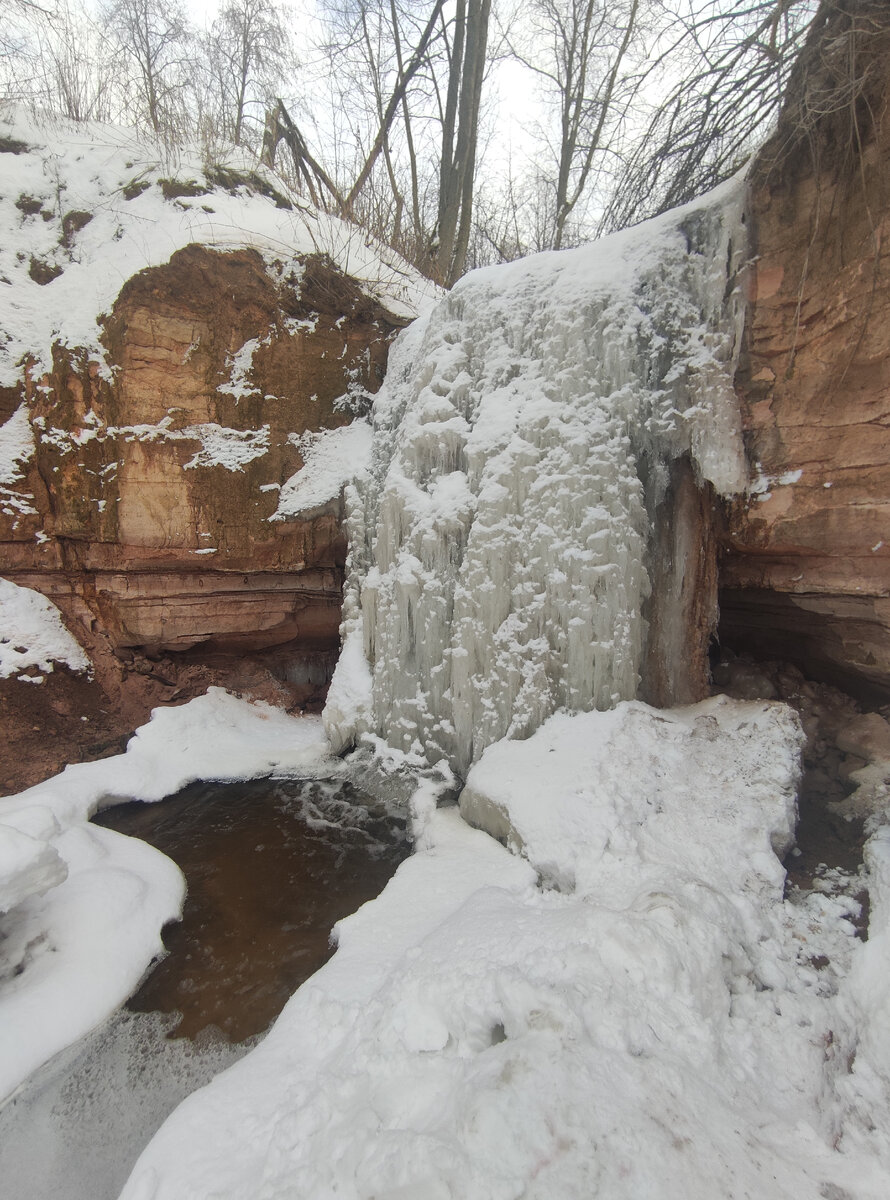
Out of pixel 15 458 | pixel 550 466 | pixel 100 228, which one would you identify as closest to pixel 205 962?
pixel 550 466

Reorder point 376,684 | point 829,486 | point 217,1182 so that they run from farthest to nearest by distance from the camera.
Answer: point 376,684
point 829,486
point 217,1182

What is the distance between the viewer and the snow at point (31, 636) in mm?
4980

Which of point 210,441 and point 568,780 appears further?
point 210,441

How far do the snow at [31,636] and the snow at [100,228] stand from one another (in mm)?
1959

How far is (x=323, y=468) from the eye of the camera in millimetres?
5723

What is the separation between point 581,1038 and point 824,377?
3576mm

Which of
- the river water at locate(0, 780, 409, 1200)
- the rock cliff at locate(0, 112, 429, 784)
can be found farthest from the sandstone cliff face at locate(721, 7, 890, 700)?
the rock cliff at locate(0, 112, 429, 784)

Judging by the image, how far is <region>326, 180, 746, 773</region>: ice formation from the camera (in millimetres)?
3670

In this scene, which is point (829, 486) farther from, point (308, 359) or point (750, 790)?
point (308, 359)

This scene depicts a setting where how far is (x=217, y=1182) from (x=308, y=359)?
5.94 m

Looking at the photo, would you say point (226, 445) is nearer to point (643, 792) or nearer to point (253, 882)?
point (253, 882)

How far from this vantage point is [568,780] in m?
3.33

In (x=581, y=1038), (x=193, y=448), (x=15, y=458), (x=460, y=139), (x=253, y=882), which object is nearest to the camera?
(x=581, y=1038)

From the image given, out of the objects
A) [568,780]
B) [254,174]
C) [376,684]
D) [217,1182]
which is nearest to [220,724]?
[376,684]
